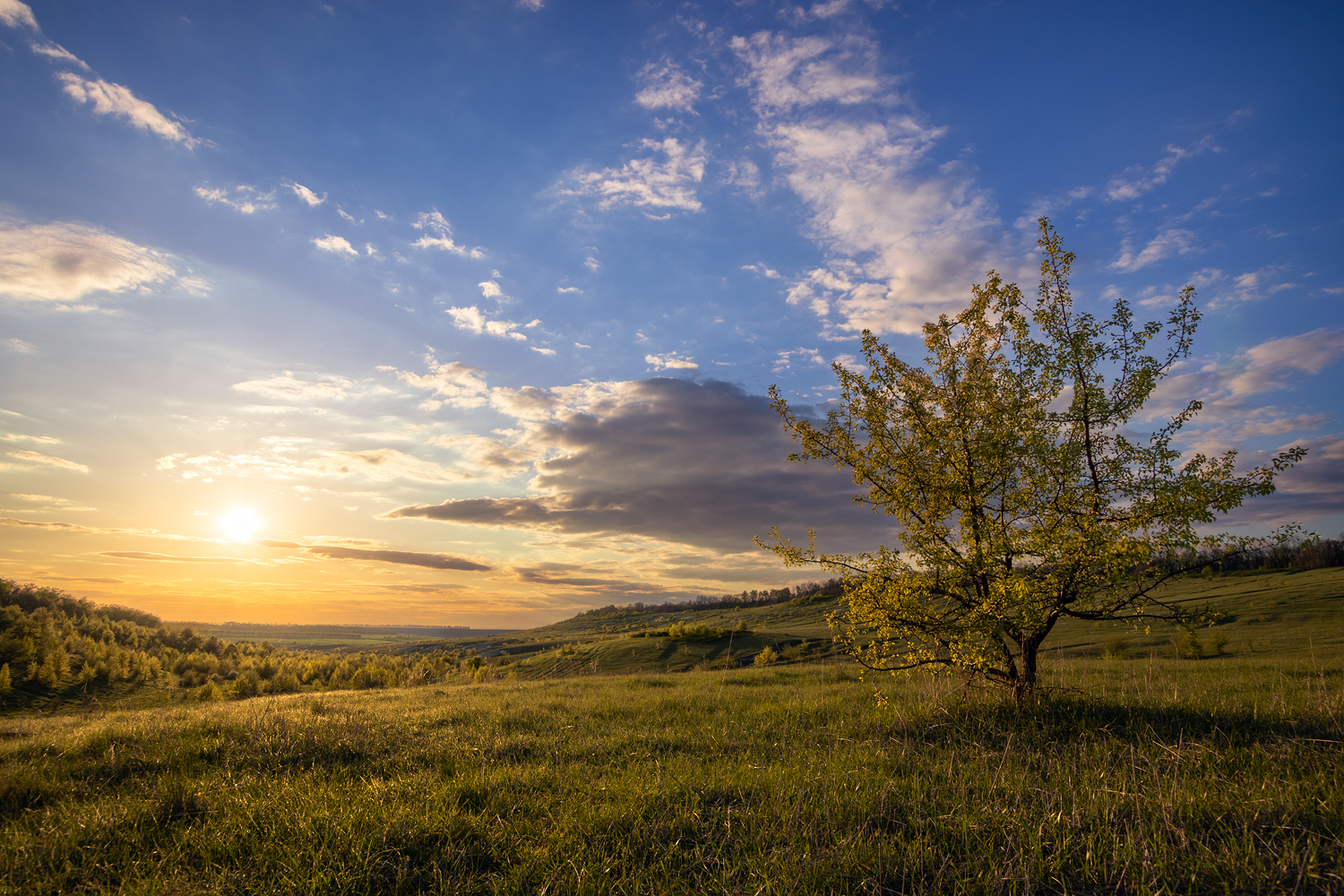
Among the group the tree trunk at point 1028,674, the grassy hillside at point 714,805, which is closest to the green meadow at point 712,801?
the grassy hillside at point 714,805

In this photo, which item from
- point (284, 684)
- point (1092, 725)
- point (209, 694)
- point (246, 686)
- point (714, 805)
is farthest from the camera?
point (284, 684)

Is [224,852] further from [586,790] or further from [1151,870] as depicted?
[1151,870]

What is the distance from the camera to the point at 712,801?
549 cm

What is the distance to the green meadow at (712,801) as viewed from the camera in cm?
407

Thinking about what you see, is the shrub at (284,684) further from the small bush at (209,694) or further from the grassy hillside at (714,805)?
the grassy hillside at (714,805)

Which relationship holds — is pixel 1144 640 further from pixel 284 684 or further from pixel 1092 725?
pixel 284 684

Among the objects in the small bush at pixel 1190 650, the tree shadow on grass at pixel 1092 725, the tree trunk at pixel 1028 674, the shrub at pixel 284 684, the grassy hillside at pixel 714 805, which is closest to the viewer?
the grassy hillside at pixel 714 805

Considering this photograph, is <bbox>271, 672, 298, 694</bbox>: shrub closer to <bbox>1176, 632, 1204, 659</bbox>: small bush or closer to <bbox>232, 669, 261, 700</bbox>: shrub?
<bbox>232, 669, 261, 700</bbox>: shrub

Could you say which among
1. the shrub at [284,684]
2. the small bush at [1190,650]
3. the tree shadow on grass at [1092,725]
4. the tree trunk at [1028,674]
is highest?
the tree trunk at [1028,674]

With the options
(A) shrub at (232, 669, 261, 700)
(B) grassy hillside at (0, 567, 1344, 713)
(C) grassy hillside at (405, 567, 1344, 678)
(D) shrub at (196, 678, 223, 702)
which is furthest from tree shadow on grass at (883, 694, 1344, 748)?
(A) shrub at (232, 669, 261, 700)

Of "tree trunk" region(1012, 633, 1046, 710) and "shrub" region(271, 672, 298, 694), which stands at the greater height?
"tree trunk" region(1012, 633, 1046, 710)

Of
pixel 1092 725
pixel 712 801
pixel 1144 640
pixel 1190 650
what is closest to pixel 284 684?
pixel 712 801

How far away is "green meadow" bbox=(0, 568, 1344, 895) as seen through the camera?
4066mm

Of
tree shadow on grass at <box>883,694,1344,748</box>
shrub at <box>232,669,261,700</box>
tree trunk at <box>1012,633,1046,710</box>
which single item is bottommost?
shrub at <box>232,669,261,700</box>
